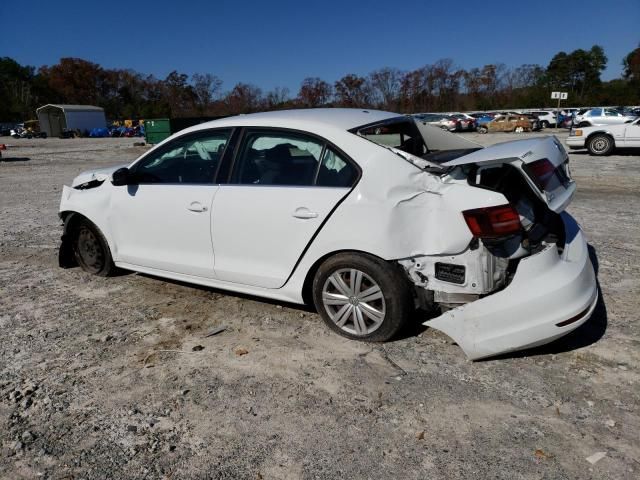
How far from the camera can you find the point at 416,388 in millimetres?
2996

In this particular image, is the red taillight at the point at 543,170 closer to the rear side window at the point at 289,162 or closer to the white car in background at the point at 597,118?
the rear side window at the point at 289,162

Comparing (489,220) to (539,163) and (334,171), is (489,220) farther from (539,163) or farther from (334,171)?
(334,171)

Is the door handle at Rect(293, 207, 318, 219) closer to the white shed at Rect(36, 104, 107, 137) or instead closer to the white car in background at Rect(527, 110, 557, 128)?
the white car in background at Rect(527, 110, 557, 128)

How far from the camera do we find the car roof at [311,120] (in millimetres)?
3592

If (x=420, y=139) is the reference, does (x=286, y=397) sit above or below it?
below

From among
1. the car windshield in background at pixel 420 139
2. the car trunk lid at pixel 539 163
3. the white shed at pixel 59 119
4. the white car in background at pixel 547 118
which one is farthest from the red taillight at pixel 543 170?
the white shed at pixel 59 119

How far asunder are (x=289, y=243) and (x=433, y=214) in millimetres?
1062

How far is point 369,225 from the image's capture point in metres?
3.20

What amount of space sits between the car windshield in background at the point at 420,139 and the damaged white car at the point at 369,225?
0.03 metres

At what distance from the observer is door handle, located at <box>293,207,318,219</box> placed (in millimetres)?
3389

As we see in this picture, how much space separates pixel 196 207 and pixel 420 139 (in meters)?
2.14

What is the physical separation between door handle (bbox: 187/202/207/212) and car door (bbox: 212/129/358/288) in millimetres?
121

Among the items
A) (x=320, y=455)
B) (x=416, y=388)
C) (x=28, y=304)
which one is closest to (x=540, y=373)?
(x=416, y=388)

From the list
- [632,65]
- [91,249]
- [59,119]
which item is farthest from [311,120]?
[632,65]
